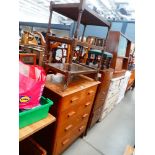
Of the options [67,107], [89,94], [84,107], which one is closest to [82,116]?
[84,107]

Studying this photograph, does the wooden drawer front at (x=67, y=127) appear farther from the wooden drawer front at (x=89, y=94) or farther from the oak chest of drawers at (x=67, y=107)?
the wooden drawer front at (x=89, y=94)

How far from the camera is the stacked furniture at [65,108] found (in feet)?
4.47

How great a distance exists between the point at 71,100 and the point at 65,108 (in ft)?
0.32

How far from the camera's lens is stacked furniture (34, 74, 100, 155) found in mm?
1362

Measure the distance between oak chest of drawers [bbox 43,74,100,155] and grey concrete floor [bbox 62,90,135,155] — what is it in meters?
0.28

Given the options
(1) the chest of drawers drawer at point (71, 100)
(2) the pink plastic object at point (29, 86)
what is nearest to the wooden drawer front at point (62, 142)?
(1) the chest of drawers drawer at point (71, 100)

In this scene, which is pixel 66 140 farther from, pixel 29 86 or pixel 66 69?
pixel 29 86

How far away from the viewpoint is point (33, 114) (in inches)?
41.4

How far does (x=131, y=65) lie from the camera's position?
4.30 m

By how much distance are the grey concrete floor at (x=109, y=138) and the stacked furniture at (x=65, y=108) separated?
292mm

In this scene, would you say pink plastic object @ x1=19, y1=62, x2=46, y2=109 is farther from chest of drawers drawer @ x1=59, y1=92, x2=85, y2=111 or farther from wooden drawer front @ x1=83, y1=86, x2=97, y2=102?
wooden drawer front @ x1=83, y1=86, x2=97, y2=102

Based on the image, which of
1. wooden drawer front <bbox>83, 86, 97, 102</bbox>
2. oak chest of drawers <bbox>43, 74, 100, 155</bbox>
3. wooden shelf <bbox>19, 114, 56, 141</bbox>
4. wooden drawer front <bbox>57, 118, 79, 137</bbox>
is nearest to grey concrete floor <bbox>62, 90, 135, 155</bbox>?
oak chest of drawers <bbox>43, 74, 100, 155</bbox>
